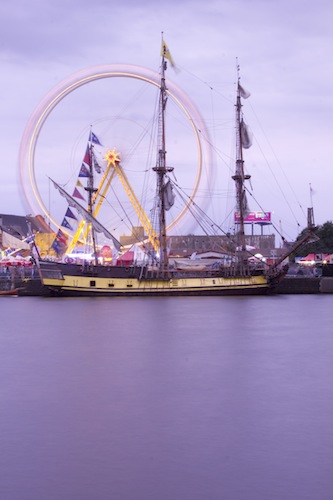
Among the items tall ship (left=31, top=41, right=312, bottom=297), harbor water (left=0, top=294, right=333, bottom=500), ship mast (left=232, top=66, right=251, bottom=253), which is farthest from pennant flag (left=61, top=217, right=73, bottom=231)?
harbor water (left=0, top=294, right=333, bottom=500)

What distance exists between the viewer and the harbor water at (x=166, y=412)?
14836mm

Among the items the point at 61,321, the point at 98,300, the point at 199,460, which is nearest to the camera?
the point at 199,460

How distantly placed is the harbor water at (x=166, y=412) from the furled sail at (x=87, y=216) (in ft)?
81.5

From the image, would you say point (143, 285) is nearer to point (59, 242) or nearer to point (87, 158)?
point (59, 242)

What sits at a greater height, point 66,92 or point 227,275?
point 66,92

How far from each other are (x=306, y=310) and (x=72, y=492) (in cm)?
4072

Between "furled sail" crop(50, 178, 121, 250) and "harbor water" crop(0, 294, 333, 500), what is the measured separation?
24853 mm

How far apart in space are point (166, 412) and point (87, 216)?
49.0 metres

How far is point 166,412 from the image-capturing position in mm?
21188

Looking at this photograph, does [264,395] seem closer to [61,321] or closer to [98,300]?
[61,321]

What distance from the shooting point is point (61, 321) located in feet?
152

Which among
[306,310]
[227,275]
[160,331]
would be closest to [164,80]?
[227,275]

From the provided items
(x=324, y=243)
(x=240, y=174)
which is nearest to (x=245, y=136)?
(x=240, y=174)

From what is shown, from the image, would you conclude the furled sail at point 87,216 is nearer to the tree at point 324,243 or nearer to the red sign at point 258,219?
the tree at point 324,243
